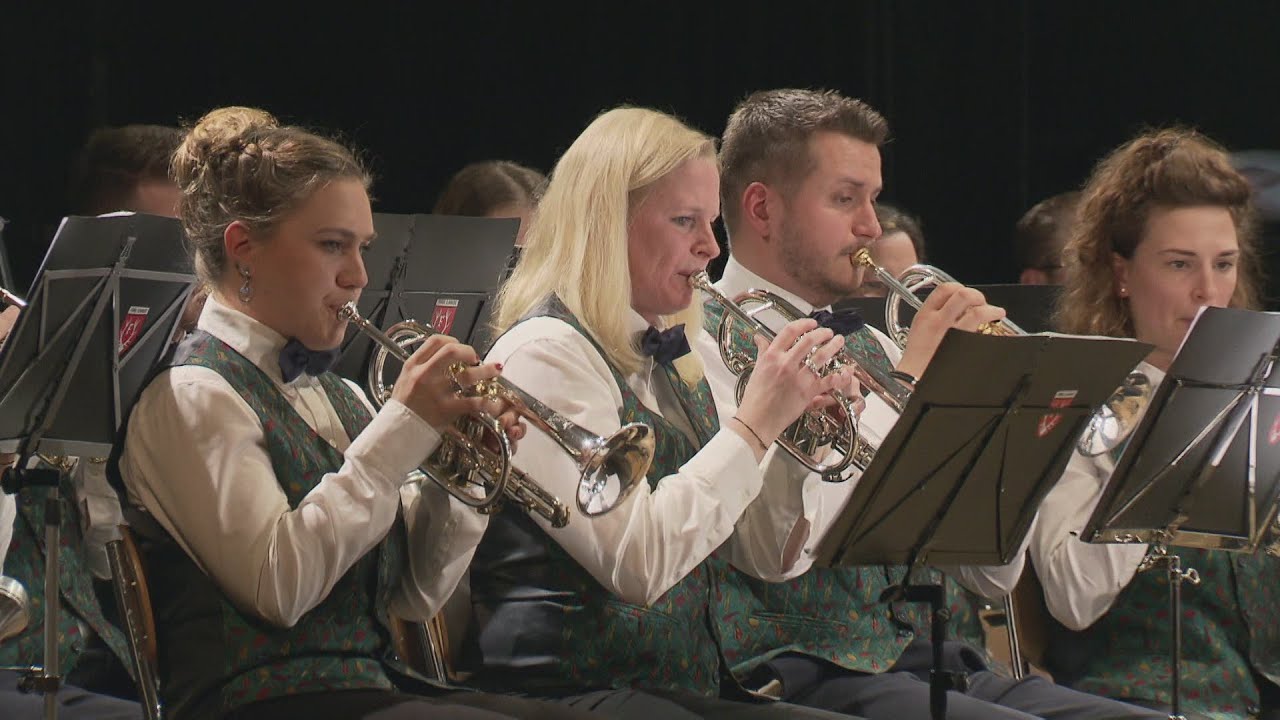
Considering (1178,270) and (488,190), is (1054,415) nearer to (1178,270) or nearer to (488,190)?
(1178,270)

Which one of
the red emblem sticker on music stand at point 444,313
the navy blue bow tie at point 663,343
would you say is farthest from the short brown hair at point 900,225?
the navy blue bow tie at point 663,343

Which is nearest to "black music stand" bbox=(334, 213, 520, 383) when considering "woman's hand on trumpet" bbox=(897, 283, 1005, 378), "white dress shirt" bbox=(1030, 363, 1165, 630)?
"woman's hand on trumpet" bbox=(897, 283, 1005, 378)

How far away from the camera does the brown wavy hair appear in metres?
3.56

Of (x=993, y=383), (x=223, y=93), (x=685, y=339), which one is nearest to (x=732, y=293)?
(x=685, y=339)

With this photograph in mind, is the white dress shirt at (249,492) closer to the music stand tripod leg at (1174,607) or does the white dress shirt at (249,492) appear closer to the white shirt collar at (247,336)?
the white shirt collar at (247,336)

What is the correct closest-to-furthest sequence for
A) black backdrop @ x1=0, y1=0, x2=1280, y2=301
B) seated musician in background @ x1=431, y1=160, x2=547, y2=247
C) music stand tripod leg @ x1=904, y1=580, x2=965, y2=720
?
music stand tripod leg @ x1=904, y1=580, x2=965, y2=720
seated musician in background @ x1=431, y1=160, x2=547, y2=247
black backdrop @ x1=0, y1=0, x2=1280, y2=301

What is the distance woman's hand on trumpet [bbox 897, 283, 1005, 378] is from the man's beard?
0.29 m

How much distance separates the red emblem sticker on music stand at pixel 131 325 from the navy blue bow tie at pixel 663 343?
35.6 inches

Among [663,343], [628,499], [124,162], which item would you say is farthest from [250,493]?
[124,162]

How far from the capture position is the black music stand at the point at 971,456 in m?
2.43

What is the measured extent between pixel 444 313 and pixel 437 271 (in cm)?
10

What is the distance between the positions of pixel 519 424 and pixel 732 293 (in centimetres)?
115

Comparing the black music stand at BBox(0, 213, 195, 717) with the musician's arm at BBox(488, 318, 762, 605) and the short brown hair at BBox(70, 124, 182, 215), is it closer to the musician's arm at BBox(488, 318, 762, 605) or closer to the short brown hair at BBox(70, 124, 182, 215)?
the musician's arm at BBox(488, 318, 762, 605)

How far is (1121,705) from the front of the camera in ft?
10.0
